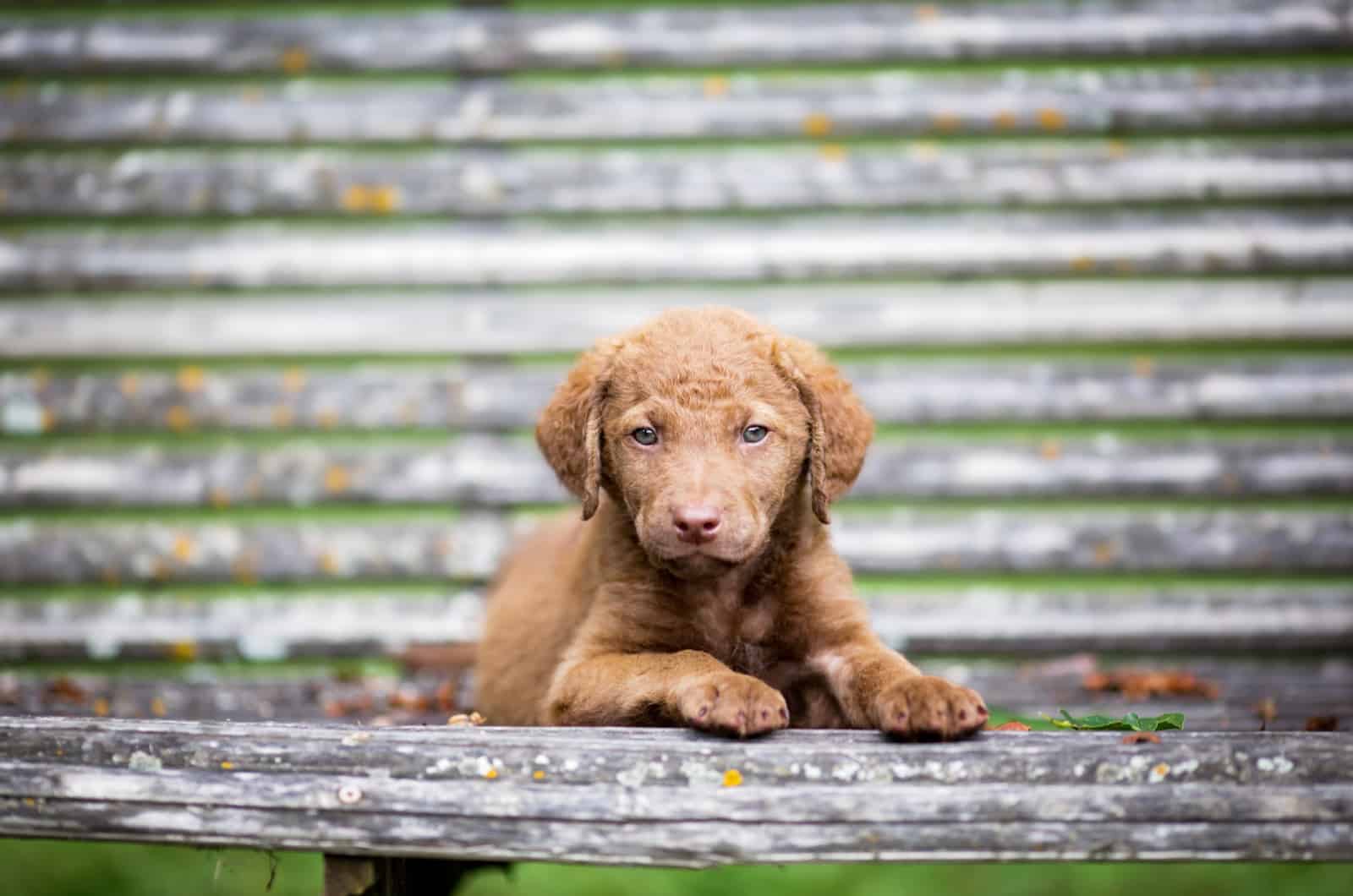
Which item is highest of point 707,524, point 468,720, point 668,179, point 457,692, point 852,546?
point 668,179

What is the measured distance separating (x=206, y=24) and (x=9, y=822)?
12.9 ft

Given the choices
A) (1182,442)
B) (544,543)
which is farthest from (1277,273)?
(544,543)

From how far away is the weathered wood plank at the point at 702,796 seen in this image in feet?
7.92

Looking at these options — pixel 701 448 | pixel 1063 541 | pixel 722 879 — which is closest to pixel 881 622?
pixel 1063 541

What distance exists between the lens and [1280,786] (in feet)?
7.95

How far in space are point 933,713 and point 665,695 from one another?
2.04 ft

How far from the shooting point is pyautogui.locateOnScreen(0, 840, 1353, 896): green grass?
449 cm

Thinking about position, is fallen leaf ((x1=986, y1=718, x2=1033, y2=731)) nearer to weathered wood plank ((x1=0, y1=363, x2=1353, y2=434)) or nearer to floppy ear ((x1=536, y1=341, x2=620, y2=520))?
floppy ear ((x1=536, y1=341, x2=620, y2=520))

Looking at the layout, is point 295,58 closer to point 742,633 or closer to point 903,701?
point 742,633

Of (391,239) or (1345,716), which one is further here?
(391,239)

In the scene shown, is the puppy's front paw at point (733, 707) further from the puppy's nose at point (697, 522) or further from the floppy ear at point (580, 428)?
the floppy ear at point (580, 428)

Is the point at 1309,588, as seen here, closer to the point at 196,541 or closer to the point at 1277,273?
the point at 1277,273

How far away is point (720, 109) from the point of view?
527 cm

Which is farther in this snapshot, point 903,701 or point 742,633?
point 742,633
